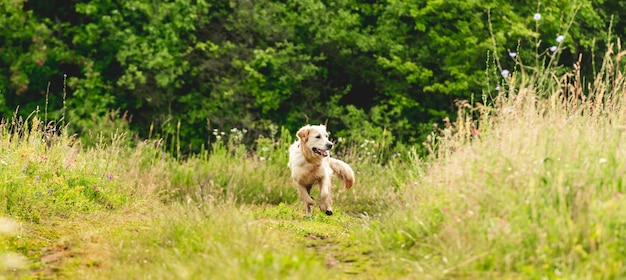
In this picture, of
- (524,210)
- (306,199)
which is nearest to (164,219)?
(524,210)

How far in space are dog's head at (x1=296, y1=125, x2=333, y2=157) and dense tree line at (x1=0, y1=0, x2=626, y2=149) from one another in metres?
11.8

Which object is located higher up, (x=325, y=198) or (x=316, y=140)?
(x=316, y=140)

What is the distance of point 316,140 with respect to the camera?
33.6ft

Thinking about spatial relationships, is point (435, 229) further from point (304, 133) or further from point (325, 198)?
point (304, 133)

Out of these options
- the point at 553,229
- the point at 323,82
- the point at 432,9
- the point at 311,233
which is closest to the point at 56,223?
the point at 311,233

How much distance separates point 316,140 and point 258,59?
13.2 m

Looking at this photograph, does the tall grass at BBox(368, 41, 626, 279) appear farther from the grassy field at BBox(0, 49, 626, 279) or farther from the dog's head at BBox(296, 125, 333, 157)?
the dog's head at BBox(296, 125, 333, 157)

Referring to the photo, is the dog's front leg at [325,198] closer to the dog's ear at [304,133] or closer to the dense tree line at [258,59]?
the dog's ear at [304,133]

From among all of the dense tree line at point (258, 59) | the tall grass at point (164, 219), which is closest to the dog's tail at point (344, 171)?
the tall grass at point (164, 219)

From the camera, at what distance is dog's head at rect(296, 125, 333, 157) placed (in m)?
10.1

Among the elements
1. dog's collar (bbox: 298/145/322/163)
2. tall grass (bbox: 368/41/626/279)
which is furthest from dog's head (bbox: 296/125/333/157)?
tall grass (bbox: 368/41/626/279)

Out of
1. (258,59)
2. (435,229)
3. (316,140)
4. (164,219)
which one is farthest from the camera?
(258,59)

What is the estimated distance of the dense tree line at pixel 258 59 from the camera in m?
22.6

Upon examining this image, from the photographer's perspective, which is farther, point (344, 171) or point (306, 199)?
point (344, 171)
